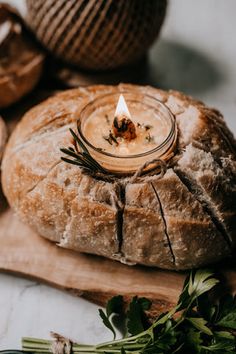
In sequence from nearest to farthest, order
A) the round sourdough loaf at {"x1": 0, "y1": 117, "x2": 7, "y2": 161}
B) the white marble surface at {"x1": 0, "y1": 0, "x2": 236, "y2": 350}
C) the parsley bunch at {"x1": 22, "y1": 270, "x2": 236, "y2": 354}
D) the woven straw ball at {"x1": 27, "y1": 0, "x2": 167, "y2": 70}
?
the parsley bunch at {"x1": 22, "y1": 270, "x2": 236, "y2": 354} < the white marble surface at {"x1": 0, "y1": 0, "x2": 236, "y2": 350} < the round sourdough loaf at {"x1": 0, "y1": 117, "x2": 7, "y2": 161} < the woven straw ball at {"x1": 27, "y1": 0, "x2": 167, "y2": 70}

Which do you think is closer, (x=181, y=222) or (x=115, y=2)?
(x=181, y=222)

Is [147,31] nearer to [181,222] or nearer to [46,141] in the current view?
[46,141]

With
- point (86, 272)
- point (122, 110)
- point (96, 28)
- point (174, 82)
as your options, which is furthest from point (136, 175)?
point (174, 82)

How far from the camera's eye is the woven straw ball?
2131 mm

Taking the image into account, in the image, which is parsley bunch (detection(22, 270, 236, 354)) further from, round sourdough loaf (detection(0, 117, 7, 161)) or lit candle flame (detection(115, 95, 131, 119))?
round sourdough loaf (detection(0, 117, 7, 161))

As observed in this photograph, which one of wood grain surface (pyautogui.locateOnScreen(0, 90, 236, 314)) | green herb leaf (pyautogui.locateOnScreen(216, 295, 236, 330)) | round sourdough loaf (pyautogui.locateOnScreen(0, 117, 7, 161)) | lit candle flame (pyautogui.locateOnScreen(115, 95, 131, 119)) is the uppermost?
lit candle flame (pyautogui.locateOnScreen(115, 95, 131, 119))

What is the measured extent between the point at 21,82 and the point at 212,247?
1.00m

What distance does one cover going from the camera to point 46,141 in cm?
171

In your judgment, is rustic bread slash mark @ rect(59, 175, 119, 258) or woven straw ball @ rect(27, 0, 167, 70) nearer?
rustic bread slash mark @ rect(59, 175, 119, 258)

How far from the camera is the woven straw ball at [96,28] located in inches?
83.9

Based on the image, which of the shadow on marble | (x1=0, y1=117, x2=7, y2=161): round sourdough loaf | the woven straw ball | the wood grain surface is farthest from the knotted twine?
the shadow on marble

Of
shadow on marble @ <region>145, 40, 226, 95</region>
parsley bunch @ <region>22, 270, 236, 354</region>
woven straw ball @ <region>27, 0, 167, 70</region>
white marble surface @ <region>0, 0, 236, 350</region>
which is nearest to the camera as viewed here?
parsley bunch @ <region>22, 270, 236, 354</region>

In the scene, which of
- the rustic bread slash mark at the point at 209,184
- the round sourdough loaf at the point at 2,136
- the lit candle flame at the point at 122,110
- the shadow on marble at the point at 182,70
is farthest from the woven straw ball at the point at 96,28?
the rustic bread slash mark at the point at 209,184

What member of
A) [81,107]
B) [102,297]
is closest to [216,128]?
[81,107]
